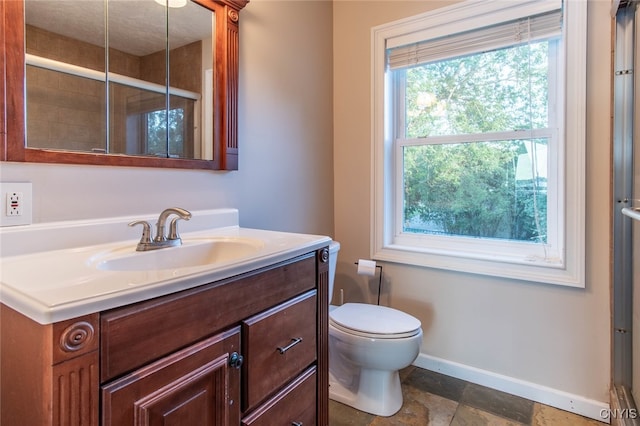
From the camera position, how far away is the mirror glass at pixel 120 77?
98 cm

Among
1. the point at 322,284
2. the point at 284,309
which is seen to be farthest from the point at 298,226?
the point at 284,309

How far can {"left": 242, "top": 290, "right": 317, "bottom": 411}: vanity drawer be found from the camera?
90 cm

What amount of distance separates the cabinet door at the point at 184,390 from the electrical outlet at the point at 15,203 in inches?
24.1

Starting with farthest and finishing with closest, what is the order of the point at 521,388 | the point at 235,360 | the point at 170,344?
the point at 521,388, the point at 235,360, the point at 170,344

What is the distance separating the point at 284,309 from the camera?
102 centimetres

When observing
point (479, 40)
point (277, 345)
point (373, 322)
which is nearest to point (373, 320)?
point (373, 322)

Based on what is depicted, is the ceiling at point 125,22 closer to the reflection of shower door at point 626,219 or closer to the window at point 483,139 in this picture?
the window at point 483,139

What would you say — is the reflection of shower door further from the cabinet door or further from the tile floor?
the cabinet door

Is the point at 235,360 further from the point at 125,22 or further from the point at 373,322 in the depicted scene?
the point at 125,22

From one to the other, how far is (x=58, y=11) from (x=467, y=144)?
184cm

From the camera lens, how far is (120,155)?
44.9 inches

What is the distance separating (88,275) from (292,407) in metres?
0.71

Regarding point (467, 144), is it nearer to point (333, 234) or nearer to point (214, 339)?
point (333, 234)

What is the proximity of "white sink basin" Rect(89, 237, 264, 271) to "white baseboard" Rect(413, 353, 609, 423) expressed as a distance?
137 centimetres
